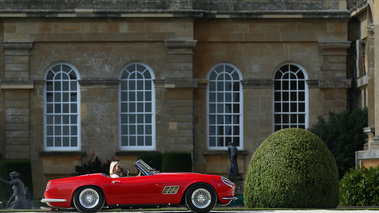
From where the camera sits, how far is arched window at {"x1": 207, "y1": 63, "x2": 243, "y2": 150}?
3572 centimetres

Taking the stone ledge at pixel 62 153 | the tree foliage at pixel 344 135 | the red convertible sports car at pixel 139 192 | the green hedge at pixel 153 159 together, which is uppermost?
the tree foliage at pixel 344 135

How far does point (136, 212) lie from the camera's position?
63.7 feet

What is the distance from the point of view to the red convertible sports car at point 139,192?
62.3 ft

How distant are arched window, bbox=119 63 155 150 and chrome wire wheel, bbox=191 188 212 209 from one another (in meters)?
16.4

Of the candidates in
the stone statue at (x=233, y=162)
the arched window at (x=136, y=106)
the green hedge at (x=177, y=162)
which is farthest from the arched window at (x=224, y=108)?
the arched window at (x=136, y=106)

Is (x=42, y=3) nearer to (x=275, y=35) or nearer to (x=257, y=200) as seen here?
(x=275, y=35)

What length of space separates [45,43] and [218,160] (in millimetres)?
7181

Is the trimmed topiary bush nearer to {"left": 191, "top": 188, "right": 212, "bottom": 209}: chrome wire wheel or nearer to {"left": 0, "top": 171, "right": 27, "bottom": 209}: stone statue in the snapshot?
{"left": 191, "top": 188, "right": 212, "bottom": 209}: chrome wire wheel

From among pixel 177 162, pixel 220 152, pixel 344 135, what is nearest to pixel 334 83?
pixel 344 135

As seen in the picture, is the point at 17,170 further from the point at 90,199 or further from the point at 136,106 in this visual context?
the point at 90,199

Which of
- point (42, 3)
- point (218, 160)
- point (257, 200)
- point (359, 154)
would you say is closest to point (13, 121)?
point (42, 3)

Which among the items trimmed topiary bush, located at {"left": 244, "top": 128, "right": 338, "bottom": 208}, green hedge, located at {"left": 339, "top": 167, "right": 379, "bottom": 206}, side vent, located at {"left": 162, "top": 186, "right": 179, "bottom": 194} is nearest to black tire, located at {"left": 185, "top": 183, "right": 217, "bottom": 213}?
side vent, located at {"left": 162, "top": 186, "right": 179, "bottom": 194}

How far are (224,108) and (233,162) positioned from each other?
2.54m

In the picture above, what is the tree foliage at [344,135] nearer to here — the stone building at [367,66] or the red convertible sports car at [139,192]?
the stone building at [367,66]
